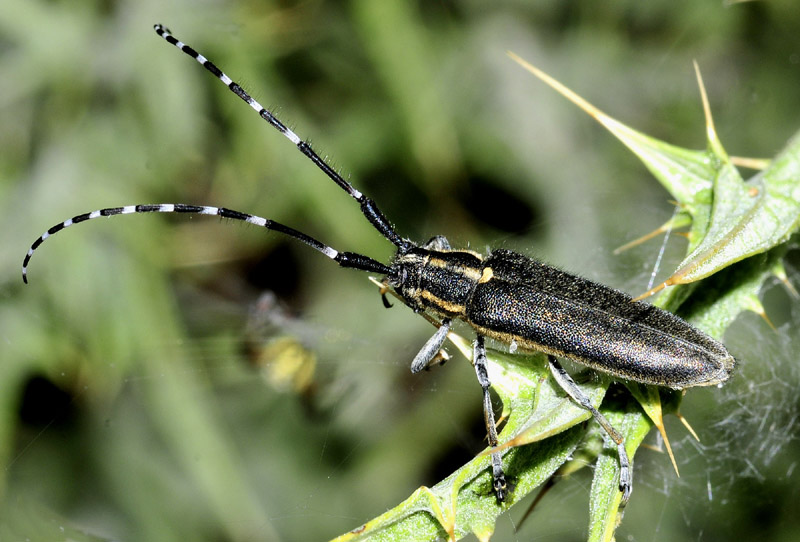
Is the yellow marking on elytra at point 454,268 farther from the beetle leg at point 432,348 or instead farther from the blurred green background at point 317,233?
the blurred green background at point 317,233

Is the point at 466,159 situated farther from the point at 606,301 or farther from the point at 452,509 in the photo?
the point at 452,509

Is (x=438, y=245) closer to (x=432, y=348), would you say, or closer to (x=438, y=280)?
(x=438, y=280)

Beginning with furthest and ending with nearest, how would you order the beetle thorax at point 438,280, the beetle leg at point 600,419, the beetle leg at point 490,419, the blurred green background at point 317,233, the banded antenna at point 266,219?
1. the blurred green background at point 317,233
2. the beetle thorax at point 438,280
3. the banded antenna at point 266,219
4. the beetle leg at point 600,419
5. the beetle leg at point 490,419

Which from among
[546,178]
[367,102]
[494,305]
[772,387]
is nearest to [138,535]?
[494,305]

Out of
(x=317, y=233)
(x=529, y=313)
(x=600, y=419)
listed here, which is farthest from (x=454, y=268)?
(x=317, y=233)

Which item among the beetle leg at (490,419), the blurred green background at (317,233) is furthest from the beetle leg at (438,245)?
the blurred green background at (317,233)

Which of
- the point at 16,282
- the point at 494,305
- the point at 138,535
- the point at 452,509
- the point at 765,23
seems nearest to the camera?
the point at 452,509
